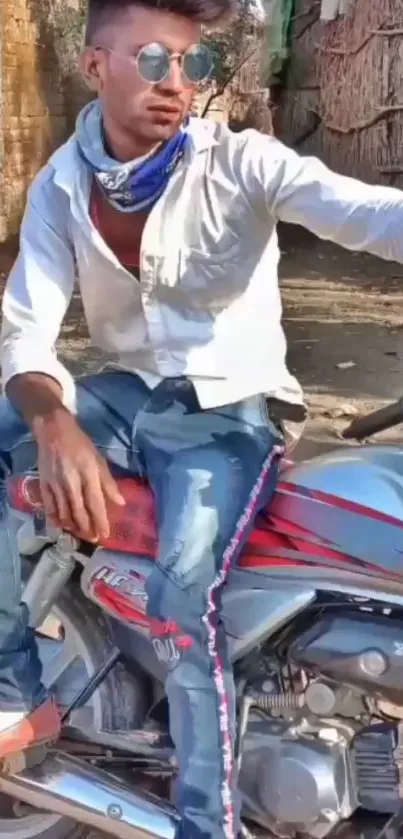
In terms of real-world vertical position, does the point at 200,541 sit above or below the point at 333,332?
above

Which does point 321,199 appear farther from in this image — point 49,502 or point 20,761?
point 20,761

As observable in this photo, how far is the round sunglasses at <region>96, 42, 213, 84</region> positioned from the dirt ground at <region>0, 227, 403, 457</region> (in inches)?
75.3

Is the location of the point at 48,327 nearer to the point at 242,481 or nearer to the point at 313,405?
the point at 242,481

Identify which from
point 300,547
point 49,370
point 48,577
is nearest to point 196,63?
point 49,370

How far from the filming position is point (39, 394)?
196cm

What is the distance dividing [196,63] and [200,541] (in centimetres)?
77

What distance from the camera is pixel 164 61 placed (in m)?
1.90

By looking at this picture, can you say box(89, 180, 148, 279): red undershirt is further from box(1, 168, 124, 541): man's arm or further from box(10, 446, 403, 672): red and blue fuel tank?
box(10, 446, 403, 672): red and blue fuel tank

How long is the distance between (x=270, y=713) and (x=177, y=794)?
0.22 m

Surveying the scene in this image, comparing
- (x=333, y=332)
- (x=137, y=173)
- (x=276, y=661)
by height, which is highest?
(x=137, y=173)

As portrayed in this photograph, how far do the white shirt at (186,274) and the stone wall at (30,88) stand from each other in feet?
18.0

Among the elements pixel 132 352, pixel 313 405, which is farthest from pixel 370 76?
pixel 132 352

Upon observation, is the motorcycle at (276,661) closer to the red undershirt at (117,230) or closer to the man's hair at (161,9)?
the red undershirt at (117,230)

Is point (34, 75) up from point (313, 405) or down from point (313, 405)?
up
